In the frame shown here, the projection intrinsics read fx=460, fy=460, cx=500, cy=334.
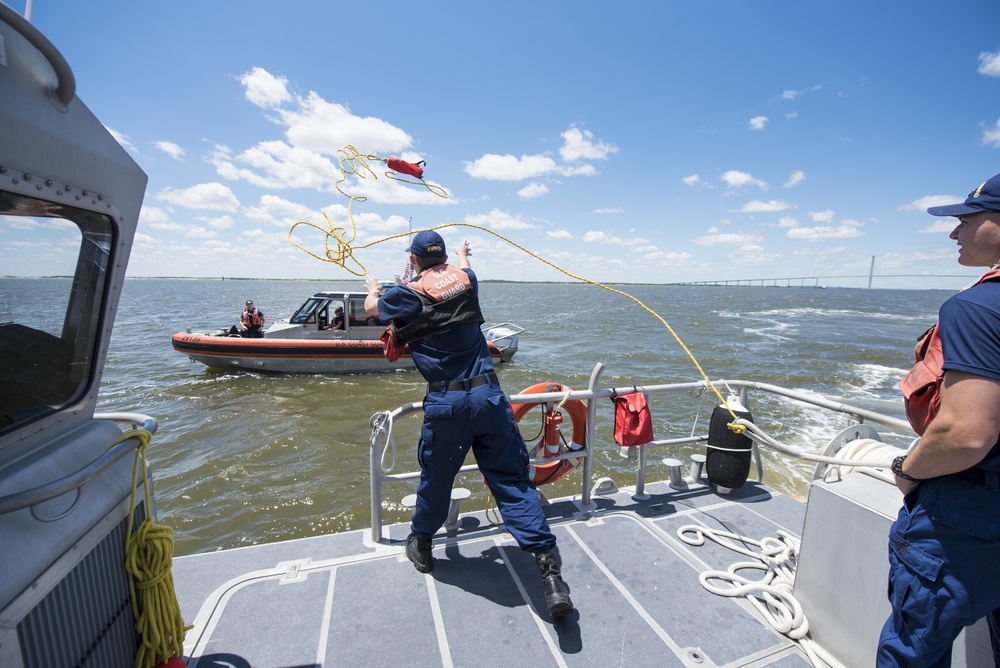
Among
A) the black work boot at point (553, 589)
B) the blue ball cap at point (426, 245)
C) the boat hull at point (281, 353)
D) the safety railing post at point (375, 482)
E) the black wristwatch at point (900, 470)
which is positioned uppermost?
the blue ball cap at point (426, 245)

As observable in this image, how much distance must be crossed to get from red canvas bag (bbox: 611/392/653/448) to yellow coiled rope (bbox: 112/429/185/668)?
102 inches

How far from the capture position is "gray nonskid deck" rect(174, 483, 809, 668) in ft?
6.72

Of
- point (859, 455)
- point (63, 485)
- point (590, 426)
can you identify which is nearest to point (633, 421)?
point (590, 426)

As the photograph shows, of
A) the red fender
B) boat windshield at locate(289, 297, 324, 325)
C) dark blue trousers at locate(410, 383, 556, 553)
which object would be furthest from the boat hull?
dark blue trousers at locate(410, 383, 556, 553)

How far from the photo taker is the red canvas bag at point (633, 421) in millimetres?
3252

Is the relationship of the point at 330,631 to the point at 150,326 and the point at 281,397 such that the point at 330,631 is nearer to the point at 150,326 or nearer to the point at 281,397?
the point at 281,397

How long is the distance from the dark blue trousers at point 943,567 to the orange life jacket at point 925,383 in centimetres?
19

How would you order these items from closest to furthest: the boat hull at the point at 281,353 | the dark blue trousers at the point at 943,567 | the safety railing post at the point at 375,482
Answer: the dark blue trousers at the point at 943,567 → the safety railing post at the point at 375,482 → the boat hull at the point at 281,353

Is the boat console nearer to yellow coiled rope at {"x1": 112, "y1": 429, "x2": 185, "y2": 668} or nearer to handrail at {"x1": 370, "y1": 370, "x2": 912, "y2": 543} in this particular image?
yellow coiled rope at {"x1": 112, "y1": 429, "x2": 185, "y2": 668}

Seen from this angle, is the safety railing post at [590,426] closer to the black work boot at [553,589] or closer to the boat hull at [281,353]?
the black work boot at [553,589]

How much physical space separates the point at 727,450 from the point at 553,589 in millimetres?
1888

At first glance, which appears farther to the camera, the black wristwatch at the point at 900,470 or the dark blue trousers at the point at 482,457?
the dark blue trousers at the point at 482,457

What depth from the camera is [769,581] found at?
2.53 metres

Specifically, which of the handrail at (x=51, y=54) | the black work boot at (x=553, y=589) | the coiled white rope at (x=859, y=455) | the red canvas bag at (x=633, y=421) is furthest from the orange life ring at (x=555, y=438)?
the handrail at (x=51, y=54)
